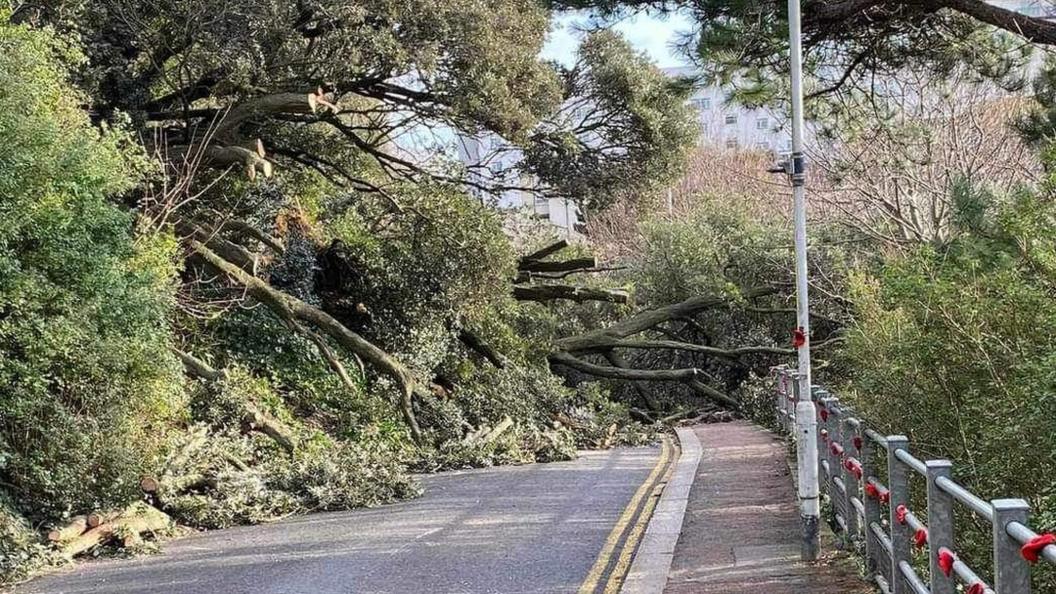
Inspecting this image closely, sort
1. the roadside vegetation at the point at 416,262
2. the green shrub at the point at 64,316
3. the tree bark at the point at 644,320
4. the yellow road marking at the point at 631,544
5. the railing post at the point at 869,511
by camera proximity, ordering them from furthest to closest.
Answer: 1. the tree bark at the point at 644,320
2. the green shrub at the point at 64,316
3. the roadside vegetation at the point at 416,262
4. the yellow road marking at the point at 631,544
5. the railing post at the point at 869,511

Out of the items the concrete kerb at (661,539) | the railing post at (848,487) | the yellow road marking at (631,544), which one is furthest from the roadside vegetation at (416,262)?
the yellow road marking at (631,544)

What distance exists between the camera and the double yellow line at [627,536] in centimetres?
822

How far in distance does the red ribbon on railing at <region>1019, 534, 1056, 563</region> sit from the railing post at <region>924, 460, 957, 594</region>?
1378mm

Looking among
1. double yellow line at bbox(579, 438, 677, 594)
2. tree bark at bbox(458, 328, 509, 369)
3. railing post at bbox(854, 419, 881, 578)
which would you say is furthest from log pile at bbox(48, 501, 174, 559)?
tree bark at bbox(458, 328, 509, 369)

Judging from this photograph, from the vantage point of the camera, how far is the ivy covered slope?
428 inches

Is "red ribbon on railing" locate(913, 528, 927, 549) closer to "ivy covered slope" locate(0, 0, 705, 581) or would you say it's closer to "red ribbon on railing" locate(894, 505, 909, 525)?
"red ribbon on railing" locate(894, 505, 909, 525)

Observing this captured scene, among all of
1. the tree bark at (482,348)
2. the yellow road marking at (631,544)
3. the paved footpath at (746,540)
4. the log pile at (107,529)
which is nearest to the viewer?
the paved footpath at (746,540)

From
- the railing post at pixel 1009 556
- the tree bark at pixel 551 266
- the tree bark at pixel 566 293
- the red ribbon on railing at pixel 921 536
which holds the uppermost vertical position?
the tree bark at pixel 551 266

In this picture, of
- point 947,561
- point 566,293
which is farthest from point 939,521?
point 566,293

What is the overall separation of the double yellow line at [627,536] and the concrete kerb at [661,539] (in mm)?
104

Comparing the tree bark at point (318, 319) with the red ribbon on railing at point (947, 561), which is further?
the tree bark at point (318, 319)

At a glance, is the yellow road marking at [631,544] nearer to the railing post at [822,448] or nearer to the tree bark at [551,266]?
the railing post at [822,448]

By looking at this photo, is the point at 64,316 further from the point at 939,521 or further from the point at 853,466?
the point at 939,521

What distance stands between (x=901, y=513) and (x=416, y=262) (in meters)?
14.8
